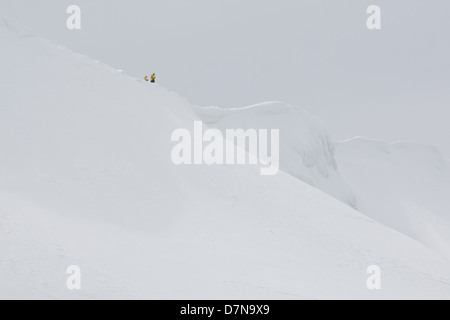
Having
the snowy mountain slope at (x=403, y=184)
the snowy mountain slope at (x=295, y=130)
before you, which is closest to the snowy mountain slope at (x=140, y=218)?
the snowy mountain slope at (x=295, y=130)

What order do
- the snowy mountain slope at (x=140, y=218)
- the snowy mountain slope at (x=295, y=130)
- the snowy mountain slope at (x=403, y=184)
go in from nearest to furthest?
1. the snowy mountain slope at (x=140, y=218)
2. the snowy mountain slope at (x=295, y=130)
3. the snowy mountain slope at (x=403, y=184)

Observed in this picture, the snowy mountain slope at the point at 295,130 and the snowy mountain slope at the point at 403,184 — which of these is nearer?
the snowy mountain slope at the point at 295,130

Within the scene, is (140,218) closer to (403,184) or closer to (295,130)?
(295,130)

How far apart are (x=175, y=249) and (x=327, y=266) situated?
545 cm

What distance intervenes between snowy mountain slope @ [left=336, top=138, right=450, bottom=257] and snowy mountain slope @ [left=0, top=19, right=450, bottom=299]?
45676 millimetres

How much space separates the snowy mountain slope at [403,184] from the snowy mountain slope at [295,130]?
36.6ft

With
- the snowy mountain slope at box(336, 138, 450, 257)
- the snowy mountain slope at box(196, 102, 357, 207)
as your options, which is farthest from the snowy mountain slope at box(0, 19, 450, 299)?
the snowy mountain slope at box(336, 138, 450, 257)

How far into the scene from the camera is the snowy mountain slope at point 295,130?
55594 millimetres

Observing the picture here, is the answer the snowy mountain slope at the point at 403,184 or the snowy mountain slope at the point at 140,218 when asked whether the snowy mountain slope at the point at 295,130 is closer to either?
the snowy mountain slope at the point at 403,184

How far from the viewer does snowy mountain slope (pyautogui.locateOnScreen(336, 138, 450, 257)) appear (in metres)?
69.1

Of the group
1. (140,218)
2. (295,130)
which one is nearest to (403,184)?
(295,130)

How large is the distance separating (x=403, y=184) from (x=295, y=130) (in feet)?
115

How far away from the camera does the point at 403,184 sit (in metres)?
83.6
